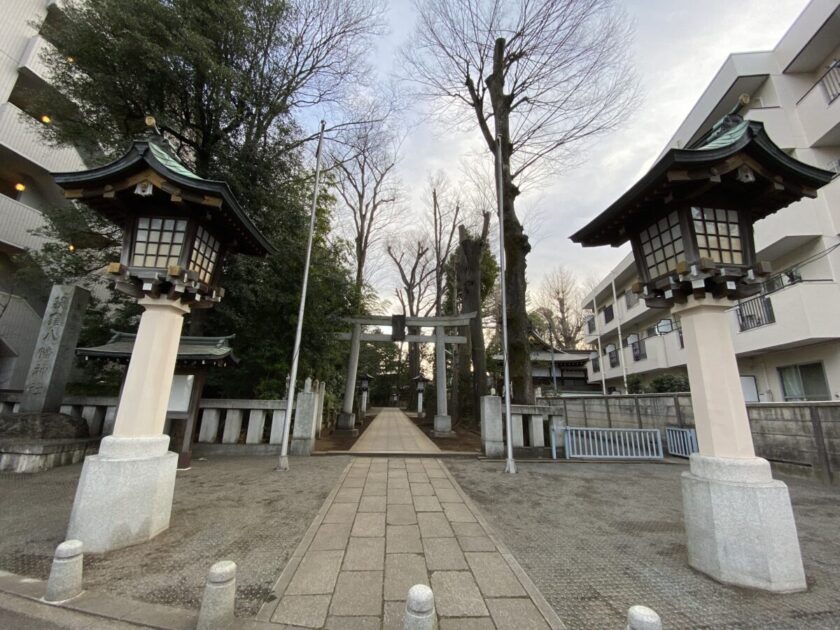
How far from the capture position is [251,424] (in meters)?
7.52

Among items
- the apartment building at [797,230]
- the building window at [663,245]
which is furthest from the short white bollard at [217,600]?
the apartment building at [797,230]

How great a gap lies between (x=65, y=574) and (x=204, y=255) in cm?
324

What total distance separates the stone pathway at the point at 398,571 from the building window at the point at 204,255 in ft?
10.8

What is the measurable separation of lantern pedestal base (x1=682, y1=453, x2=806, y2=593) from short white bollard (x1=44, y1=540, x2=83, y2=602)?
4.71m

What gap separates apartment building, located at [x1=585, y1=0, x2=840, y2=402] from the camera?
28.3ft

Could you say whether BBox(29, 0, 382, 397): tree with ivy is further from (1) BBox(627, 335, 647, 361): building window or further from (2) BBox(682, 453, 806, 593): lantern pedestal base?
(1) BBox(627, 335, 647, 361): building window

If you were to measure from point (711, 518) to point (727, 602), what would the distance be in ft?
1.92

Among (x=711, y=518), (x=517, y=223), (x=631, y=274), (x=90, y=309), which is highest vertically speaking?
(x=631, y=274)

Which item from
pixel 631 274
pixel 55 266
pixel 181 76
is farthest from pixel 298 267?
pixel 631 274

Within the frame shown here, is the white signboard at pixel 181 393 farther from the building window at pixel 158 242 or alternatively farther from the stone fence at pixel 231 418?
the building window at pixel 158 242

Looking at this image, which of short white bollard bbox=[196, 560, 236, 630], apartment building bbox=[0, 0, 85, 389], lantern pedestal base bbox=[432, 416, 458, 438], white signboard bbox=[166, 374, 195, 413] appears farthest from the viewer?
lantern pedestal base bbox=[432, 416, 458, 438]

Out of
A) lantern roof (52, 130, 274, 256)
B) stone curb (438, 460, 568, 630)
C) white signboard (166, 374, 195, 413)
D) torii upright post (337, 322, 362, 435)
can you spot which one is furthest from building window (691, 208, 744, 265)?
torii upright post (337, 322, 362, 435)

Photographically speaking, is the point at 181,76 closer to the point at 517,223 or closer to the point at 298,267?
the point at 298,267

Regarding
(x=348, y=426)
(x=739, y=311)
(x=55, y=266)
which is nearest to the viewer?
(x=55, y=266)
